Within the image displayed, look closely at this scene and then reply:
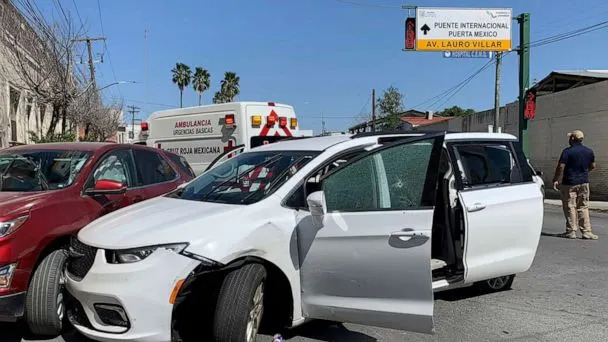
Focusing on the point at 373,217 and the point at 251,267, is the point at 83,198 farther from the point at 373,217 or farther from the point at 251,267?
the point at 373,217

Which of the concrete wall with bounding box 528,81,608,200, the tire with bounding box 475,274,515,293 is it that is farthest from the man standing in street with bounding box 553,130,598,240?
the concrete wall with bounding box 528,81,608,200

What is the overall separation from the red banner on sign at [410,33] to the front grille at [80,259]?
1856cm

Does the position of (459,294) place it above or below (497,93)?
below

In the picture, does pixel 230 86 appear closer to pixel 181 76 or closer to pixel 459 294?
pixel 181 76

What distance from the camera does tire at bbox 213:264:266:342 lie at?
12.0 feet

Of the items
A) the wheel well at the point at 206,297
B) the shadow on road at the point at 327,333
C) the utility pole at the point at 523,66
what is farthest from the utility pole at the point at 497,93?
the wheel well at the point at 206,297

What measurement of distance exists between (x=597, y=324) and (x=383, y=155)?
2601 mm

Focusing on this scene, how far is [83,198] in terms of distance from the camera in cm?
505

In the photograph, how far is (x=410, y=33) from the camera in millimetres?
20828

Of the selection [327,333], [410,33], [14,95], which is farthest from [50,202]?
[14,95]

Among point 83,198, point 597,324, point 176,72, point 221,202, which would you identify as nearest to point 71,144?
point 83,198

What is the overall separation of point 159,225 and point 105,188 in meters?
1.56

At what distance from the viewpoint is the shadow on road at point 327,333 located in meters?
Result: 4.52

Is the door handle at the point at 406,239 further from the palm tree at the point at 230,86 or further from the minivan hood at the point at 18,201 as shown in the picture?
the palm tree at the point at 230,86
